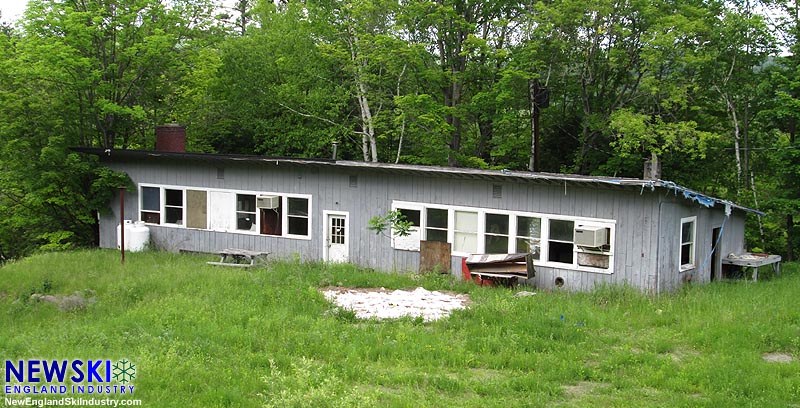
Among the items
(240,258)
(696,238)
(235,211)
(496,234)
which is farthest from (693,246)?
(235,211)

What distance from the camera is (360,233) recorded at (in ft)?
63.5

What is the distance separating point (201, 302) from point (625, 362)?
7.76 meters

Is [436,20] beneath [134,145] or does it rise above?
above

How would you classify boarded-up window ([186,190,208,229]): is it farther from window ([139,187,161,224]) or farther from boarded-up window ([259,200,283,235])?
boarded-up window ([259,200,283,235])

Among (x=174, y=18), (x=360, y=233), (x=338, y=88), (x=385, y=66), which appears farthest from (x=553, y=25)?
(x=174, y=18)

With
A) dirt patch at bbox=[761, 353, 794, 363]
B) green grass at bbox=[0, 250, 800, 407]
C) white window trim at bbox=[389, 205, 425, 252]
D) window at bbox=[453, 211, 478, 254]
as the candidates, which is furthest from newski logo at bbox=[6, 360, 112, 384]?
window at bbox=[453, 211, 478, 254]

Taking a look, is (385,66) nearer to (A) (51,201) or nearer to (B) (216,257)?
(B) (216,257)

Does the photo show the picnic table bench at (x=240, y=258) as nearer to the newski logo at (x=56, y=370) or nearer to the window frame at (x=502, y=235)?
the window frame at (x=502, y=235)

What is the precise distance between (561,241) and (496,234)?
166 centimetres

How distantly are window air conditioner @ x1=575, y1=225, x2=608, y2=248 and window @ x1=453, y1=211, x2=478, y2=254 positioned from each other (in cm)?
273

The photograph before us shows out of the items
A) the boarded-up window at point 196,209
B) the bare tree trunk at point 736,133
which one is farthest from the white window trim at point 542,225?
the bare tree trunk at point 736,133

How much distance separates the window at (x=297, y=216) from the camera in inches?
794

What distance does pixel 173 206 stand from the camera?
2188 centimetres

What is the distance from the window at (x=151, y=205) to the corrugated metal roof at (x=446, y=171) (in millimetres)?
1057
